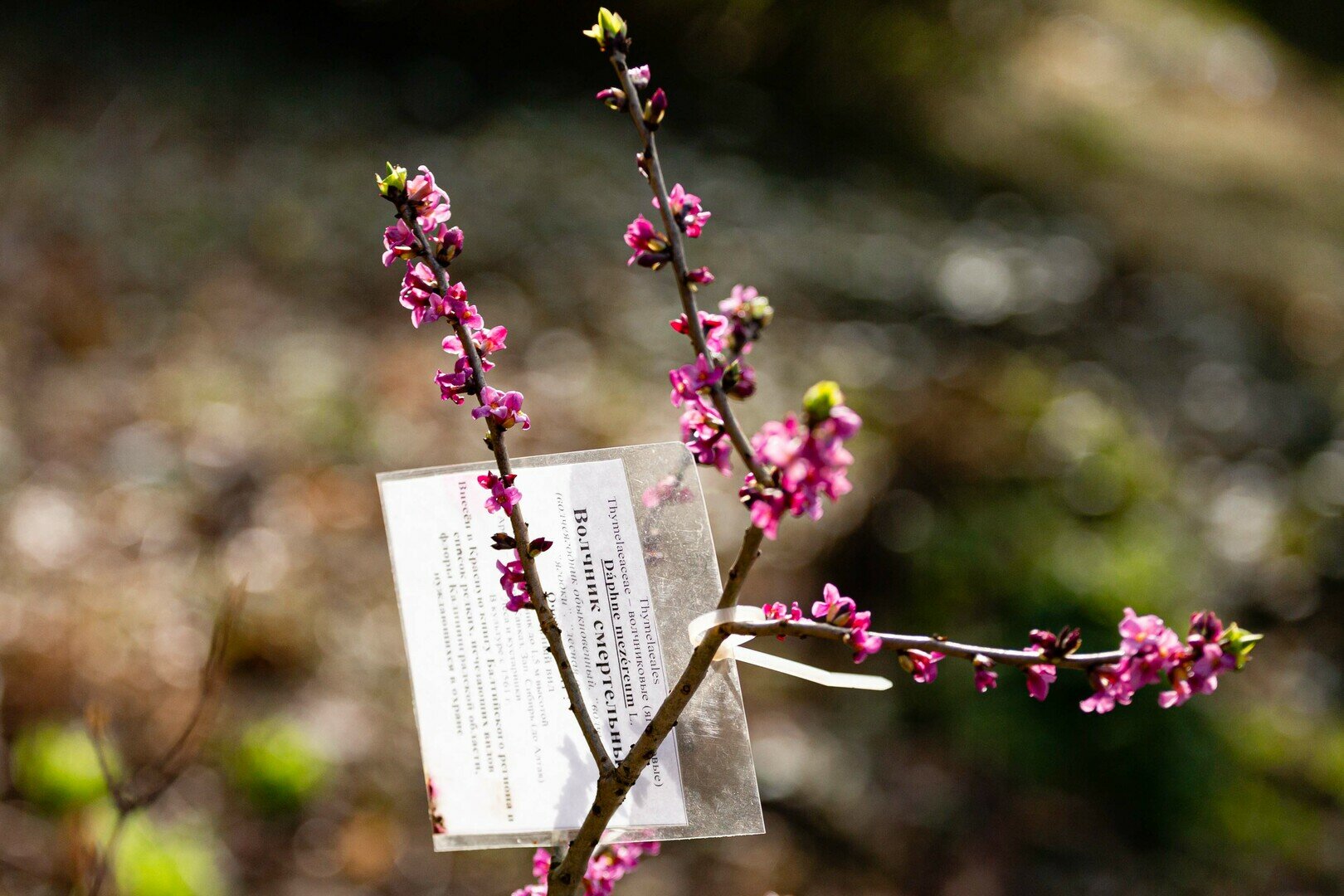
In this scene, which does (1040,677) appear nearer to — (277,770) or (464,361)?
(464,361)

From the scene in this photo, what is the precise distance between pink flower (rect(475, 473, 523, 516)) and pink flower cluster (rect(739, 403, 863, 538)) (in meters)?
0.23

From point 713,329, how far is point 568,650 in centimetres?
32

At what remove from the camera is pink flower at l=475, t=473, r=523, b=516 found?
76 cm

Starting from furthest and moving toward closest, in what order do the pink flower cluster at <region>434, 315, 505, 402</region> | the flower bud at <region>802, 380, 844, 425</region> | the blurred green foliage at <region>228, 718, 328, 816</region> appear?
the blurred green foliage at <region>228, 718, 328, 816</region>, the pink flower cluster at <region>434, 315, 505, 402</region>, the flower bud at <region>802, 380, 844, 425</region>

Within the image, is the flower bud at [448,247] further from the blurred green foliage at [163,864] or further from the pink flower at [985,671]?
the blurred green foliage at [163,864]

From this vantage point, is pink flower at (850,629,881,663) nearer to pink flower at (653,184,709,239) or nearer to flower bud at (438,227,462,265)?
pink flower at (653,184,709,239)

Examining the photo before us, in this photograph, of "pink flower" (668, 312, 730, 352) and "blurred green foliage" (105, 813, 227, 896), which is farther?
"blurred green foliage" (105, 813, 227, 896)

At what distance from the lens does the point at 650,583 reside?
0.83m

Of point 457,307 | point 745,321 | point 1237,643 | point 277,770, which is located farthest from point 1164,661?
point 277,770

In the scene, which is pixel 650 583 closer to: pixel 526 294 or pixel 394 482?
pixel 394 482

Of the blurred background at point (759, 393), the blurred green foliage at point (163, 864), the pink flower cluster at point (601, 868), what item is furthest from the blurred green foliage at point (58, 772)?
the pink flower cluster at point (601, 868)

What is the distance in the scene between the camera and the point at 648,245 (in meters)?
0.69

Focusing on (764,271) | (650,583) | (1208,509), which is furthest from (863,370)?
(650,583)

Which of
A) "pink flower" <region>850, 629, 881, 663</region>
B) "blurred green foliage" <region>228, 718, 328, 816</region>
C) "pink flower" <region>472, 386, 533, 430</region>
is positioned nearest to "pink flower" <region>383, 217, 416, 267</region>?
"pink flower" <region>472, 386, 533, 430</region>
